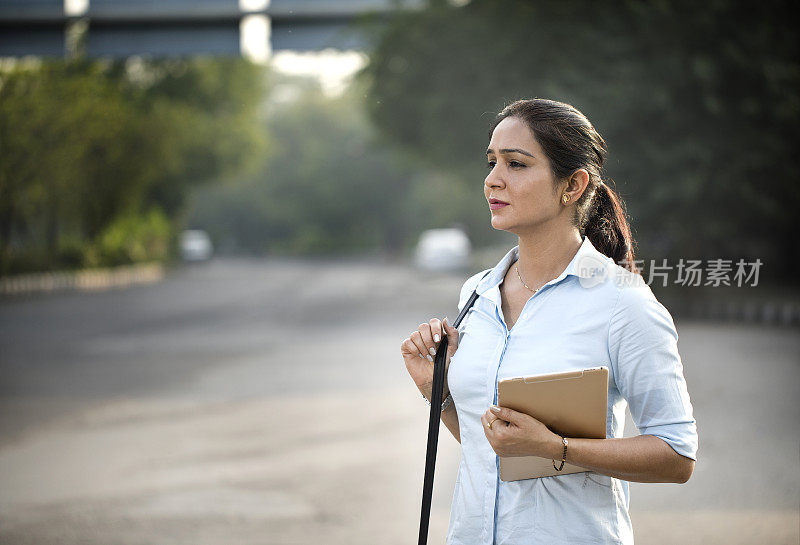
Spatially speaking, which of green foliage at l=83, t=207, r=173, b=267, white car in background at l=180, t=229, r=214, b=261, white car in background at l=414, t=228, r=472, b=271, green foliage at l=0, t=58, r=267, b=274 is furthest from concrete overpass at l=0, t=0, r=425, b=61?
white car in background at l=180, t=229, r=214, b=261

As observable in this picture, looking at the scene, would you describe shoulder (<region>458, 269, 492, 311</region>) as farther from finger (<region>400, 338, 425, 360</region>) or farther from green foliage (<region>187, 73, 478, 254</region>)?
green foliage (<region>187, 73, 478, 254</region>)

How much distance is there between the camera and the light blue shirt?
2.34 m

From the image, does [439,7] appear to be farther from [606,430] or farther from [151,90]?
[151,90]

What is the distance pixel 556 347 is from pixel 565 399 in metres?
0.15

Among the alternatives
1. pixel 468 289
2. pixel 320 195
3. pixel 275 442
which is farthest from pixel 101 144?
pixel 320 195

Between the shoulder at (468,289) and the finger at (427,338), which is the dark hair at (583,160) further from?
the finger at (427,338)

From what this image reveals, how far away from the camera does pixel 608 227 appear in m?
2.75

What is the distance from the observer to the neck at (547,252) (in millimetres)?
2602

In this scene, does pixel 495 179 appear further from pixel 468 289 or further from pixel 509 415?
pixel 509 415

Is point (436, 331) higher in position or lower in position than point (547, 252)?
lower

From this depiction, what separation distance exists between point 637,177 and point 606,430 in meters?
17.4

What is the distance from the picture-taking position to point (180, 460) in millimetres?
7469

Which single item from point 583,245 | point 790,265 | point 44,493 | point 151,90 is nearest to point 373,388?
point 44,493

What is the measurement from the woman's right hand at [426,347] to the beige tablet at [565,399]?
340mm
